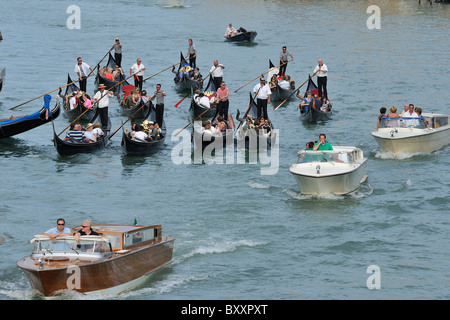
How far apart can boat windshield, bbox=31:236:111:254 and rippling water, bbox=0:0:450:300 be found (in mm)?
961

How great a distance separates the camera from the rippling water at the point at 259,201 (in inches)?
685

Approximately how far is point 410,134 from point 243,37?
28601 mm

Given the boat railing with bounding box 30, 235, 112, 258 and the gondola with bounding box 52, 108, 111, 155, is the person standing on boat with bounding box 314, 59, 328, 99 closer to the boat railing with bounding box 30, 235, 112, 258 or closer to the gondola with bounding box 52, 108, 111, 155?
the gondola with bounding box 52, 108, 111, 155

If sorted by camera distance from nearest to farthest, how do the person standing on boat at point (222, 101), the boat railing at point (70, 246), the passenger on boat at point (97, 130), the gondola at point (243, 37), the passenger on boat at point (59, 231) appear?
the boat railing at point (70, 246) < the passenger on boat at point (59, 231) < the passenger on boat at point (97, 130) < the person standing on boat at point (222, 101) < the gondola at point (243, 37)

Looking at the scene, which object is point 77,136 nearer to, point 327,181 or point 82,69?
point 327,181

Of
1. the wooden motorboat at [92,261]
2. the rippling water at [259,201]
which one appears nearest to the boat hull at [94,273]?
the wooden motorboat at [92,261]

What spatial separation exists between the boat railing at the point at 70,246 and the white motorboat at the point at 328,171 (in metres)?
7.36

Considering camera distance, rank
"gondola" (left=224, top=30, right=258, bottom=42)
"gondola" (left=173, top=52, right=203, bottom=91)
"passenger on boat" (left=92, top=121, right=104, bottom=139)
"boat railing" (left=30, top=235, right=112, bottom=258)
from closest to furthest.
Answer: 1. "boat railing" (left=30, top=235, right=112, bottom=258)
2. "passenger on boat" (left=92, top=121, right=104, bottom=139)
3. "gondola" (left=173, top=52, right=203, bottom=91)
4. "gondola" (left=224, top=30, right=258, bottom=42)

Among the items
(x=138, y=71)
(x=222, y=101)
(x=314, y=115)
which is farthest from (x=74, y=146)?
(x=138, y=71)

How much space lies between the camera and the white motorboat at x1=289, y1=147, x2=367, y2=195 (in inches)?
836

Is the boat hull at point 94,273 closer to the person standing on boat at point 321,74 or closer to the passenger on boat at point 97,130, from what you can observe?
the passenger on boat at point 97,130

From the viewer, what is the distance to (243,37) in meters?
52.9

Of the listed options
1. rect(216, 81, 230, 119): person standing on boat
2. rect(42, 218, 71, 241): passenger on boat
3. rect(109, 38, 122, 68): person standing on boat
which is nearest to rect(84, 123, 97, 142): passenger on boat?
rect(216, 81, 230, 119): person standing on boat
